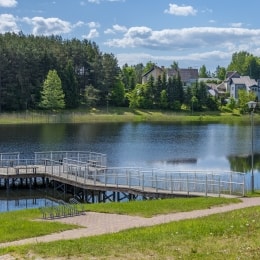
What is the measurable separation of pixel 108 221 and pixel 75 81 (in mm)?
101804

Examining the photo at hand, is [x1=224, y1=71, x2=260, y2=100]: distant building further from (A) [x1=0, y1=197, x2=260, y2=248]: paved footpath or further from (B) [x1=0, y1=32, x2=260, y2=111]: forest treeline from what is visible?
(A) [x1=0, y1=197, x2=260, y2=248]: paved footpath

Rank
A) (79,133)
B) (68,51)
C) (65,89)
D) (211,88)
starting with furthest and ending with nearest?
(211,88)
(68,51)
(65,89)
(79,133)

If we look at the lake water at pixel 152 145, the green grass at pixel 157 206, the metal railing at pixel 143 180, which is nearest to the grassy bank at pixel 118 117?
the lake water at pixel 152 145

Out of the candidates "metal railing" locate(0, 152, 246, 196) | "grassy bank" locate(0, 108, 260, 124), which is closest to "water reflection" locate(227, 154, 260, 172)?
"metal railing" locate(0, 152, 246, 196)

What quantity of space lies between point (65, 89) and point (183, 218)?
325 feet

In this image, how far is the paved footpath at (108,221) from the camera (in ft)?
56.6

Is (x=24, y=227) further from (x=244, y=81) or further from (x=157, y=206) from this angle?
(x=244, y=81)

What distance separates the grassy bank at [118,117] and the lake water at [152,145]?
19516 mm

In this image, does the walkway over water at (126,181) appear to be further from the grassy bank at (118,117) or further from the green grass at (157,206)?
the grassy bank at (118,117)

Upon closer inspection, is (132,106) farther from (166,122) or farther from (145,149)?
(145,149)

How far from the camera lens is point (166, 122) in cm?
11281

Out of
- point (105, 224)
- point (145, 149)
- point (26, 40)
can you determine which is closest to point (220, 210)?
point (105, 224)

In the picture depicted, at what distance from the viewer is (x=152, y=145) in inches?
2633

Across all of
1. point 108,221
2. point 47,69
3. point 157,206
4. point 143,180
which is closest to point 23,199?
point 143,180
